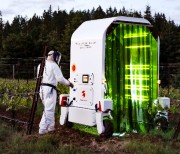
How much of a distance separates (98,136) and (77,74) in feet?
5.34

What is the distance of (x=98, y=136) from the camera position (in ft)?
31.3

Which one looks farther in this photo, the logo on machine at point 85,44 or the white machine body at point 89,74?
the logo on machine at point 85,44

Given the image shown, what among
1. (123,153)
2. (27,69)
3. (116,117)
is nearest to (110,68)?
(116,117)

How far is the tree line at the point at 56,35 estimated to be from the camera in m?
52.8

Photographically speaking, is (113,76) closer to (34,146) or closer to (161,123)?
(161,123)

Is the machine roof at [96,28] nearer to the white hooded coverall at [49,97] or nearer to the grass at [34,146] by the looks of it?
the white hooded coverall at [49,97]

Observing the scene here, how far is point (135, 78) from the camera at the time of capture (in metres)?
10.7

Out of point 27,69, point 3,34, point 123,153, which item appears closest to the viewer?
point 123,153

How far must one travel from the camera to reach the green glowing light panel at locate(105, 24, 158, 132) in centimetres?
1040

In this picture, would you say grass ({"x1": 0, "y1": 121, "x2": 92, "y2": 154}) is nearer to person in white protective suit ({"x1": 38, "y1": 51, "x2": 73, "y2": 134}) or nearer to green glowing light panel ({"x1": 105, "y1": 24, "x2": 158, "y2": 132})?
person in white protective suit ({"x1": 38, "y1": 51, "x2": 73, "y2": 134})

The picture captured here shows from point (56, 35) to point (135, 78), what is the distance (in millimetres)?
60981

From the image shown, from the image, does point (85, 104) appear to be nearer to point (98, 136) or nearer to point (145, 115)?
point (98, 136)

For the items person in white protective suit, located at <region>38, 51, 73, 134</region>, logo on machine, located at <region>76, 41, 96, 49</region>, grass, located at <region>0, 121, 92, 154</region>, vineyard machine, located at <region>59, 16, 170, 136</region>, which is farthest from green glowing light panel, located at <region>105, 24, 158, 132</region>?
grass, located at <region>0, 121, 92, 154</region>

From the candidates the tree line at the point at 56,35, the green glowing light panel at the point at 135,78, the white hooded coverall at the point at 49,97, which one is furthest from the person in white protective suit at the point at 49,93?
the tree line at the point at 56,35
